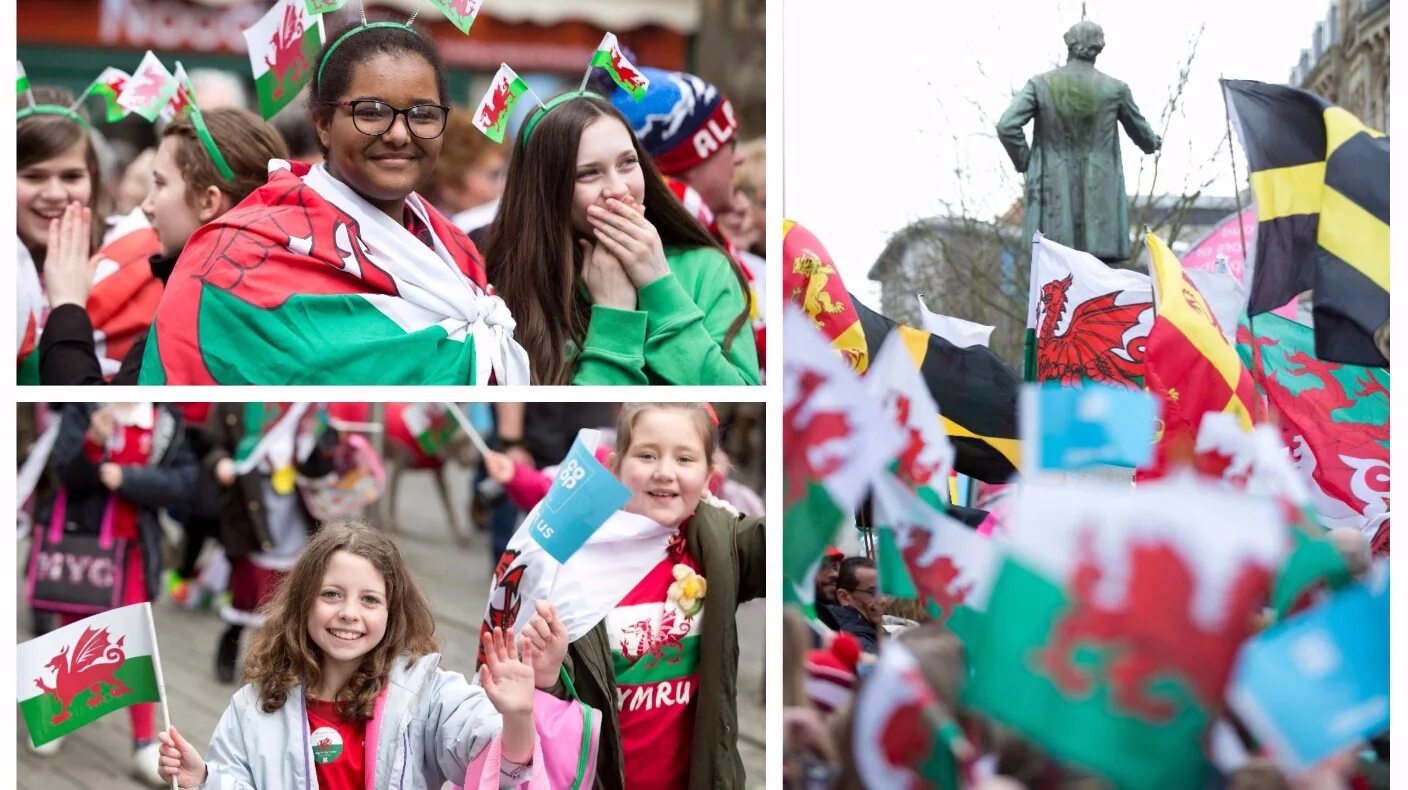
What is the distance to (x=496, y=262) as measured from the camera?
275cm

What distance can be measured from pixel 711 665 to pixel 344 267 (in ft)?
2.79

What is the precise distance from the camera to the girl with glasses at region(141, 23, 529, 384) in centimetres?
260

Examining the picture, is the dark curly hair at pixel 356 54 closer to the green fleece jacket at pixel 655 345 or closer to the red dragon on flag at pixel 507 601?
the green fleece jacket at pixel 655 345

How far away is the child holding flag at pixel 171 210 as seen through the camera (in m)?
2.76

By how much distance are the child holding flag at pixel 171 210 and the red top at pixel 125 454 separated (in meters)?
1.51

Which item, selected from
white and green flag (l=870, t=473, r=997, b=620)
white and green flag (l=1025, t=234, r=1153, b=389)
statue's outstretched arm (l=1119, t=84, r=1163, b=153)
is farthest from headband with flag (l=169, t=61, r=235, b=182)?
statue's outstretched arm (l=1119, t=84, r=1163, b=153)

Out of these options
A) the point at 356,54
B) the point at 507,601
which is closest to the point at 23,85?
the point at 356,54

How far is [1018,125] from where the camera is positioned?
2.82 m

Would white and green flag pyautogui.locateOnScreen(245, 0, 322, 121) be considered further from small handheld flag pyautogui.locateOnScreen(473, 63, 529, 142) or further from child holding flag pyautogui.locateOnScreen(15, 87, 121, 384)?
child holding flag pyautogui.locateOnScreen(15, 87, 121, 384)

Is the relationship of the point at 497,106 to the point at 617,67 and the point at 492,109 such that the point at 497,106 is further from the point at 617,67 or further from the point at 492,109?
the point at 617,67

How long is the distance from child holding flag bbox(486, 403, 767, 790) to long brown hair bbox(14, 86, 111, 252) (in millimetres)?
965

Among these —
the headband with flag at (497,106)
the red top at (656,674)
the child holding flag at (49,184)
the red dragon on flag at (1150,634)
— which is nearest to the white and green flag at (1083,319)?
the red dragon on flag at (1150,634)

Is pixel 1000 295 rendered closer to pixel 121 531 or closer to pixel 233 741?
pixel 233 741

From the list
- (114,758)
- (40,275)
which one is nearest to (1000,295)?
(40,275)
